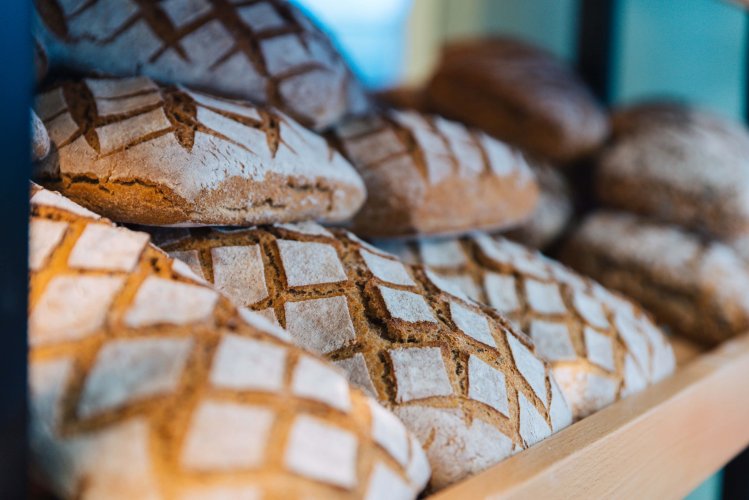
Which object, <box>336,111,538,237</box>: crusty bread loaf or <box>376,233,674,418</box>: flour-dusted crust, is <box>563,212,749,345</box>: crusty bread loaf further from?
<box>336,111,538,237</box>: crusty bread loaf

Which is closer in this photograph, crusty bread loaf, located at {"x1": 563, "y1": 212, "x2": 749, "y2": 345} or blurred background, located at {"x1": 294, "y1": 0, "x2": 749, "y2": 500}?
crusty bread loaf, located at {"x1": 563, "y1": 212, "x2": 749, "y2": 345}

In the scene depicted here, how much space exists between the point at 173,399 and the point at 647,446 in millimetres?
527

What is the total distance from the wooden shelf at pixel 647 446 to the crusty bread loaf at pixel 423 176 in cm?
34

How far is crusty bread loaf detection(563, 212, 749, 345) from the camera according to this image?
1217 mm

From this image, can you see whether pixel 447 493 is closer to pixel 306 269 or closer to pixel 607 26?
pixel 306 269

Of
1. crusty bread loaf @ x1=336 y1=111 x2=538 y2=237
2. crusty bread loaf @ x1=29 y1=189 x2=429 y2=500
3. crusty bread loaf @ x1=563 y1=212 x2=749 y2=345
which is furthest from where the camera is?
crusty bread loaf @ x1=563 y1=212 x2=749 y2=345

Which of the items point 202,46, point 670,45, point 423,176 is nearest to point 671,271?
point 423,176

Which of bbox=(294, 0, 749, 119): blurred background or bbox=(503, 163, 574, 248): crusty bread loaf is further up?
bbox=(294, 0, 749, 119): blurred background

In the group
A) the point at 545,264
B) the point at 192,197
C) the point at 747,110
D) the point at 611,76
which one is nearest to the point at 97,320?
the point at 192,197

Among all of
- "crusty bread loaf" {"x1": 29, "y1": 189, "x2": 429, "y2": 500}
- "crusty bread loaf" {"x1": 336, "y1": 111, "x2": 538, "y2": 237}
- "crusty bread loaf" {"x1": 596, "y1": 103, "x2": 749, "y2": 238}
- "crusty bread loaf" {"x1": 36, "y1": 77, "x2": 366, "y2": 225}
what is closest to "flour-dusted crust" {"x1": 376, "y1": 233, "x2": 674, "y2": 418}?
"crusty bread loaf" {"x1": 336, "y1": 111, "x2": 538, "y2": 237}

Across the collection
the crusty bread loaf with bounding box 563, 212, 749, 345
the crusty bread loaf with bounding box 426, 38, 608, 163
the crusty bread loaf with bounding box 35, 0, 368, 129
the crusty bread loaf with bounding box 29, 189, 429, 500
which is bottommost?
the crusty bread loaf with bounding box 563, 212, 749, 345

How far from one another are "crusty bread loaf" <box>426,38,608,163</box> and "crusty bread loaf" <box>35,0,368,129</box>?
2.18 ft

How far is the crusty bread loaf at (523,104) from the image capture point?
1433 mm

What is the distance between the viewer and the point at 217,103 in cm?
71
